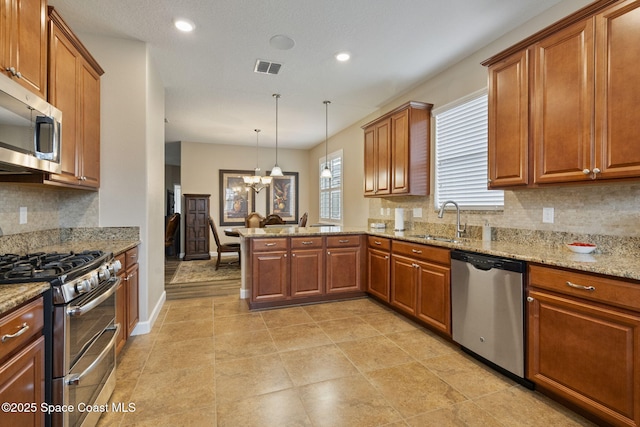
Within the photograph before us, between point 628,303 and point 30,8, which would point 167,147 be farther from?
point 628,303

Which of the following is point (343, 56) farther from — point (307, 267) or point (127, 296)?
point (127, 296)

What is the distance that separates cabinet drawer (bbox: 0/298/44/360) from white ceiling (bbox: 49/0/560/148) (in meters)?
2.36

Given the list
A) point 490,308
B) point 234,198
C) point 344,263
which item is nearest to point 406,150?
point 344,263

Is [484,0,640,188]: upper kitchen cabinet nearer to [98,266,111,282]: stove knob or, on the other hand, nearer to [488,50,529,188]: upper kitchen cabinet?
[488,50,529,188]: upper kitchen cabinet

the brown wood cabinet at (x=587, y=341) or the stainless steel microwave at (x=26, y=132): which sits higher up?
the stainless steel microwave at (x=26, y=132)

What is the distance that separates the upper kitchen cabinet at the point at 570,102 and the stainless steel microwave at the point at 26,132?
3.17 metres

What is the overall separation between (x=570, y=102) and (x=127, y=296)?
3588 mm

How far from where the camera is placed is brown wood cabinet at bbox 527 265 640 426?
5.09 feet

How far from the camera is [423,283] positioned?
3021 millimetres

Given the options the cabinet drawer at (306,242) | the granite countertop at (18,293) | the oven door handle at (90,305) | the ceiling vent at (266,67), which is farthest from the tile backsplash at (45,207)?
the ceiling vent at (266,67)

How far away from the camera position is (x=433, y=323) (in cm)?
289

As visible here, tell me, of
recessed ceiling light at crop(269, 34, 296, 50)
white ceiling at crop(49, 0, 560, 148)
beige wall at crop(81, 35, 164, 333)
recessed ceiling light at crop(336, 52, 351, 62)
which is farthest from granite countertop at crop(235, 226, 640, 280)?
beige wall at crop(81, 35, 164, 333)

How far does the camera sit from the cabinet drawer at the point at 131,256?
2.56m

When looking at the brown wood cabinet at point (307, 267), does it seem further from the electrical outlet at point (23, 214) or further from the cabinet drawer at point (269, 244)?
the electrical outlet at point (23, 214)
